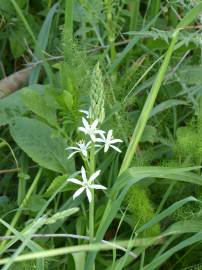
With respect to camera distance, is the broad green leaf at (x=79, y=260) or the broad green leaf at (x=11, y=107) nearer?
the broad green leaf at (x=79, y=260)

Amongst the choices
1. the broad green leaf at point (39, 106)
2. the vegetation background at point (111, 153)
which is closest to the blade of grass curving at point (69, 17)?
the vegetation background at point (111, 153)

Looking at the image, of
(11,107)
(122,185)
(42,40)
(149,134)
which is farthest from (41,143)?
(42,40)

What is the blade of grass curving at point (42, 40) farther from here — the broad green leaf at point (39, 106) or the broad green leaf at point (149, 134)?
the broad green leaf at point (149, 134)

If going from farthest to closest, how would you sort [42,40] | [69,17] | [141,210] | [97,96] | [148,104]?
1. [42,40]
2. [69,17]
3. [141,210]
4. [148,104]
5. [97,96]

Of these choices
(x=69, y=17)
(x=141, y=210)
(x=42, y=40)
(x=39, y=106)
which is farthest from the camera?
(x=42, y=40)

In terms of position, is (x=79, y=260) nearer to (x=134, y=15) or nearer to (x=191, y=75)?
(x=191, y=75)

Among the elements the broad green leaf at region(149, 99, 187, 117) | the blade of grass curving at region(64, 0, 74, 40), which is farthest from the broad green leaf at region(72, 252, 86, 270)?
the blade of grass curving at region(64, 0, 74, 40)

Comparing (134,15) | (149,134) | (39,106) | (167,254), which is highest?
(134,15)

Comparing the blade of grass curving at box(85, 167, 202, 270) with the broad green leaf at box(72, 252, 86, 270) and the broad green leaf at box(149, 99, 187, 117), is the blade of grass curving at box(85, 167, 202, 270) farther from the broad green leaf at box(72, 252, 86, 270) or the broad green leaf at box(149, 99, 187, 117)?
the broad green leaf at box(149, 99, 187, 117)

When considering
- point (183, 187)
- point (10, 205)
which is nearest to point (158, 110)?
point (183, 187)
